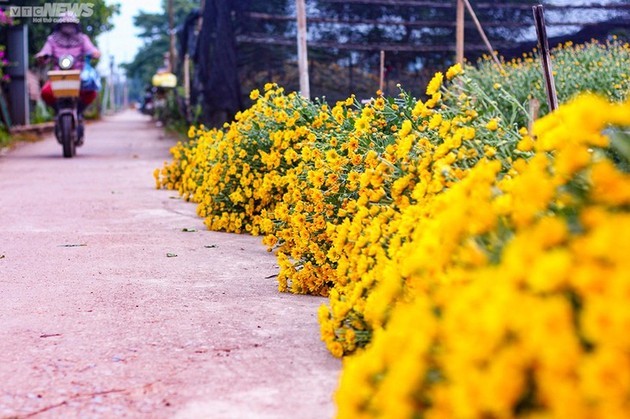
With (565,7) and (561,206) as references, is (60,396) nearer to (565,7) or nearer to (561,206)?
(561,206)

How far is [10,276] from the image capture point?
4258 millimetres

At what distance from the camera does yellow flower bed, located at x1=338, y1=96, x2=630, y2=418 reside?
4.00ft

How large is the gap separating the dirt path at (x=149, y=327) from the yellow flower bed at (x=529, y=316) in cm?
79

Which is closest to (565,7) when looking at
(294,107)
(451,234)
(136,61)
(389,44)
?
(389,44)

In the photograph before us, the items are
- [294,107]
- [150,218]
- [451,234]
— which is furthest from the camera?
[150,218]

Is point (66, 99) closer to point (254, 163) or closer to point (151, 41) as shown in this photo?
point (254, 163)

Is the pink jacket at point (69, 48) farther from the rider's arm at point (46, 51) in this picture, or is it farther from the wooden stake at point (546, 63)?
the wooden stake at point (546, 63)

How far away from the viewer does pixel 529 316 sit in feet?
4.13

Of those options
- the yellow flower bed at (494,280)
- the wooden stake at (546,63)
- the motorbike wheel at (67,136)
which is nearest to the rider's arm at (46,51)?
the motorbike wheel at (67,136)

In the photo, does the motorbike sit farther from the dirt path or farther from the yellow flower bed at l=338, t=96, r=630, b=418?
the yellow flower bed at l=338, t=96, r=630, b=418

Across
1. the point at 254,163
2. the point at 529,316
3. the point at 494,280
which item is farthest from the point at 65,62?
the point at 529,316

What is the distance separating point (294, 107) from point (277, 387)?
11.3 ft

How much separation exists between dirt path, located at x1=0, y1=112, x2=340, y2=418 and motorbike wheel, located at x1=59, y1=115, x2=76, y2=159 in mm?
6441

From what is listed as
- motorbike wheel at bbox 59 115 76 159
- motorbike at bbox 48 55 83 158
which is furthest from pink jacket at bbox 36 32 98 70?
motorbike wheel at bbox 59 115 76 159
